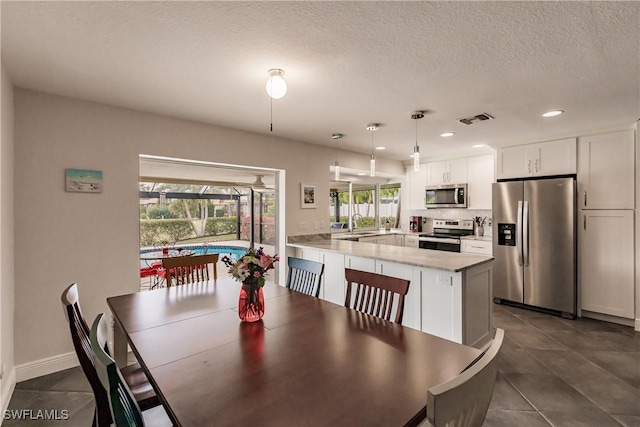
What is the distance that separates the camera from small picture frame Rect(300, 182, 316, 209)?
435cm

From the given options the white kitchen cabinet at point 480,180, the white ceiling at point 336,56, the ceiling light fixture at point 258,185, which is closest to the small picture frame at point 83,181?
the white ceiling at point 336,56

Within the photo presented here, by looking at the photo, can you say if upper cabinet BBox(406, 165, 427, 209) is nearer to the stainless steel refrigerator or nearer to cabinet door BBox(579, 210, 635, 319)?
the stainless steel refrigerator

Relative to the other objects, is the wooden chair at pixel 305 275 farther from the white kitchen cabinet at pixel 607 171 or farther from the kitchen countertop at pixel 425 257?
the white kitchen cabinet at pixel 607 171

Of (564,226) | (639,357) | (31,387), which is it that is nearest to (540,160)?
(564,226)


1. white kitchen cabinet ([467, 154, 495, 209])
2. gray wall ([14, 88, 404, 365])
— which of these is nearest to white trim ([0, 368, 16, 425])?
gray wall ([14, 88, 404, 365])

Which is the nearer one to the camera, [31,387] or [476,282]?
[31,387]

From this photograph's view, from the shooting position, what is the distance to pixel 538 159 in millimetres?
4090

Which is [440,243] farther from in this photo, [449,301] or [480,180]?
[449,301]

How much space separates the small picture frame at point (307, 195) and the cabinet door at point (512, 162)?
275cm

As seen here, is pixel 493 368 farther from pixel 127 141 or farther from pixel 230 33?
pixel 127 141

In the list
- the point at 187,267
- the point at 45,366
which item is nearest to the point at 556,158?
the point at 187,267

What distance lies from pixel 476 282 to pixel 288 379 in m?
2.17

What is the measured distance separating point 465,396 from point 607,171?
4.32 meters

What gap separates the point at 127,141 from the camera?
290cm
